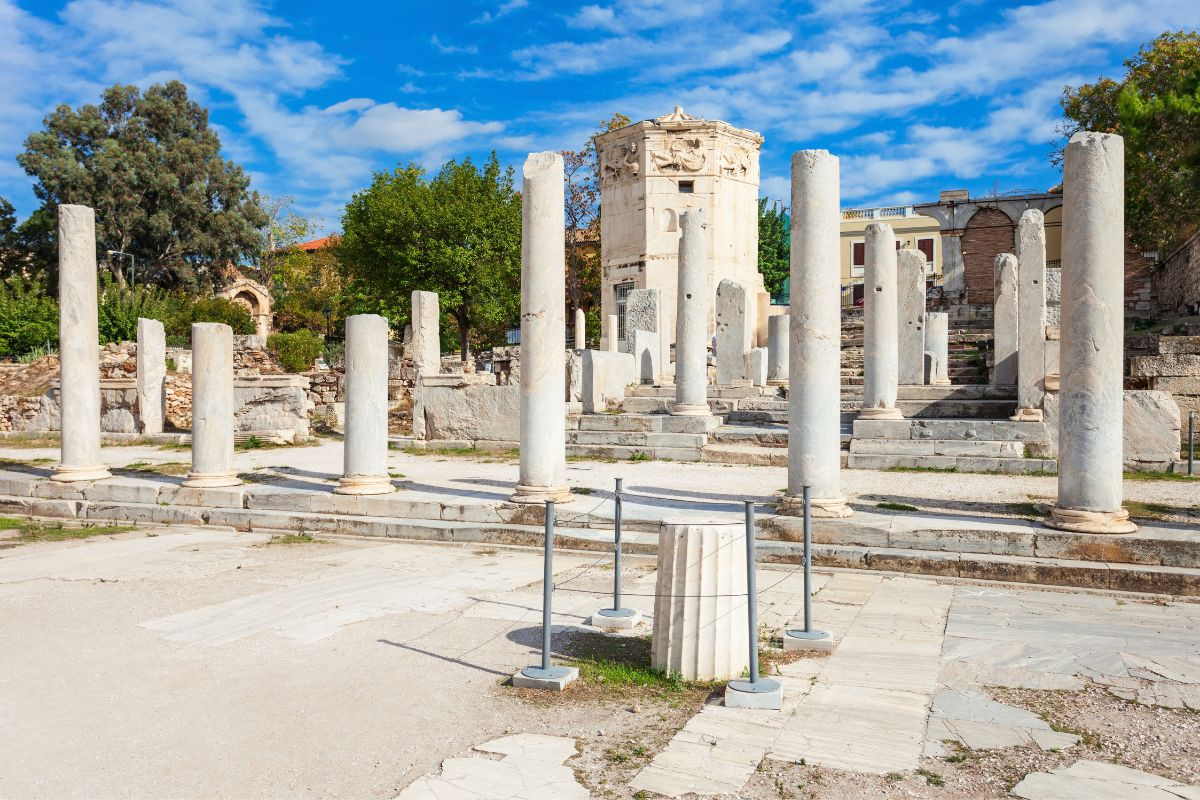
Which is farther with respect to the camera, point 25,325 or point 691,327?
point 25,325

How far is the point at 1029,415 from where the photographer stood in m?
15.2

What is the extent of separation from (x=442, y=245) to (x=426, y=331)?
13990mm

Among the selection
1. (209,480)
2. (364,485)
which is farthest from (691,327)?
(209,480)

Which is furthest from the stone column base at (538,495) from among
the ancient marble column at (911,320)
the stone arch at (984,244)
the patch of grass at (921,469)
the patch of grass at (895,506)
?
the stone arch at (984,244)

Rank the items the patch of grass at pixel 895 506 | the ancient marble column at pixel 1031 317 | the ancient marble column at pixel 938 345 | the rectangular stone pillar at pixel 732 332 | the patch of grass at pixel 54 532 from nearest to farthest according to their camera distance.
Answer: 1. the patch of grass at pixel 895 506
2. the patch of grass at pixel 54 532
3. the ancient marble column at pixel 1031 317
4. the ancient marble column at pixel 938 345
5. the rectangular stone pillar at pixel 732 332

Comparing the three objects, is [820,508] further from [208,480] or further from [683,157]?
[683,157]

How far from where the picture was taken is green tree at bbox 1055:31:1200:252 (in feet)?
63.3

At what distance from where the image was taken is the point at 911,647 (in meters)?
5.73

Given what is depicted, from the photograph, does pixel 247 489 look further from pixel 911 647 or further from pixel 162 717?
pixel 911 647

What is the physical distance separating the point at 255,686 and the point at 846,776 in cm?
328

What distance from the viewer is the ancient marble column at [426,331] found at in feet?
77.8

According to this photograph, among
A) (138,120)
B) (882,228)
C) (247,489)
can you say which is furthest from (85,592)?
(138,120)

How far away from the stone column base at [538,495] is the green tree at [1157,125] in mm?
16143

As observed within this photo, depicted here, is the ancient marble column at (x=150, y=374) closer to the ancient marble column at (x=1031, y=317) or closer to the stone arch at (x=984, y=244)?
the ancient marble column at (x=1031, y=317)
